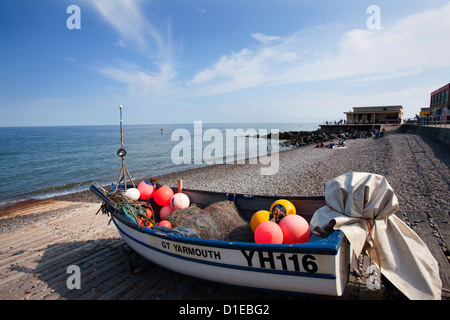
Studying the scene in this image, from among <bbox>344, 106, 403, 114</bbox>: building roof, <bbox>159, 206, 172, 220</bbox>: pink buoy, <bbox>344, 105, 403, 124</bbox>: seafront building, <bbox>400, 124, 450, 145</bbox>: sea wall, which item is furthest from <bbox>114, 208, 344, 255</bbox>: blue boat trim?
<bbox>344, 106, 403, 114</bbox>: building roof

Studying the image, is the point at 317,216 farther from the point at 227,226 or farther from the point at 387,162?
the point at 387,162

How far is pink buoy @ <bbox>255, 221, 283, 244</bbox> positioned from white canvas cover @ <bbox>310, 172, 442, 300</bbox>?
0.54 meters

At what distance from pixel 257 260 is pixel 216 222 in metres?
1.84

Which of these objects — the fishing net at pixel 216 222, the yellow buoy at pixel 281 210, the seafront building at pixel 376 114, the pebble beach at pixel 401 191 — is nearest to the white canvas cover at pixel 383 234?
the pebble beach at pixel 401 191

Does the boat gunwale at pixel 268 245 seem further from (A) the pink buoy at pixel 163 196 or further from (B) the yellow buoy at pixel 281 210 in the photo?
(A) the pink buoy at pixel 163 196

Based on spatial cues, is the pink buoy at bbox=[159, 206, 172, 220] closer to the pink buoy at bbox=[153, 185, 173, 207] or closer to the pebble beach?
the pink buoy at bbox=[153, 185, 173, 207]

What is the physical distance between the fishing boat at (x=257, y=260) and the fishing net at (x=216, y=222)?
2.20ft

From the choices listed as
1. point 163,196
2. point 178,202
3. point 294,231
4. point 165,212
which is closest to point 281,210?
point 294,231

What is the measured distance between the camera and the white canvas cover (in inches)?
136

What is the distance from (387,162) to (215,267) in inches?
585

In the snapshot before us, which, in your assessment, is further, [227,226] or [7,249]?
[7,249]

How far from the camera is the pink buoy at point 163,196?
6793 mm
